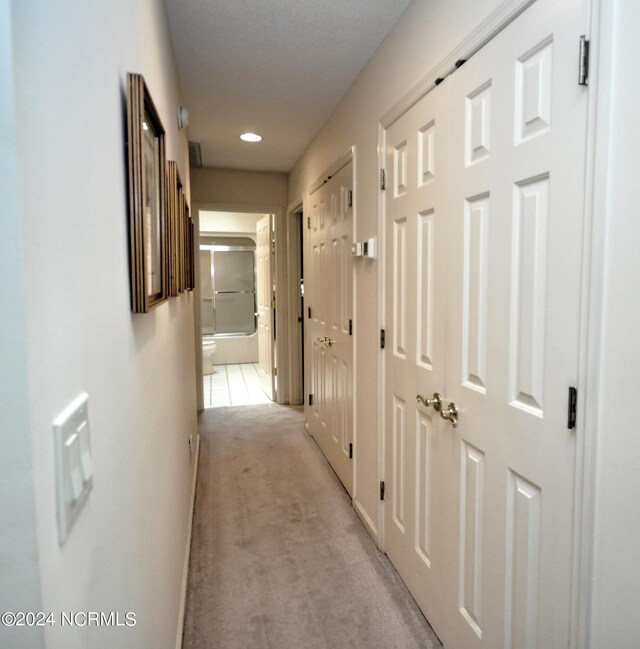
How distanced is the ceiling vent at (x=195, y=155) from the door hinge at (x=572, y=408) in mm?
3400

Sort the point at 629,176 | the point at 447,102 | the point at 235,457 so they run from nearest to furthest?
1. the point at 629,176
2. the point at 447,102
3. the point at 235,457

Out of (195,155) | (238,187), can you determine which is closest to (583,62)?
(195,155)

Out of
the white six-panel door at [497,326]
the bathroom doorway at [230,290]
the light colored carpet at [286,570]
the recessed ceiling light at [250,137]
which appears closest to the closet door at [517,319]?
the white six-panel door at [497,326]

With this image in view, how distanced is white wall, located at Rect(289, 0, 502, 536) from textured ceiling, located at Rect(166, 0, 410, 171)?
0.37 ft

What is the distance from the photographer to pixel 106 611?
0.68 metres

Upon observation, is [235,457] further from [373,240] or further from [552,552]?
[552,552]

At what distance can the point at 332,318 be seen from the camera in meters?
3.07

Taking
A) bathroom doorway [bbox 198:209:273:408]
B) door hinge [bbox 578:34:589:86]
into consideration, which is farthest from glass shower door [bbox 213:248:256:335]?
door hinge [bbox 578:34:589:86]

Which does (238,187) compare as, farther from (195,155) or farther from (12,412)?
(12,412)

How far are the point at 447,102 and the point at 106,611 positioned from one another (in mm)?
1628

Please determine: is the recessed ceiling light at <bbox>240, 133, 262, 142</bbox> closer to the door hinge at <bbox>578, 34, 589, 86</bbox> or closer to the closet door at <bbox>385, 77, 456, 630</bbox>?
the closet door at <bbox>385, 77, 456, 630</bbox>

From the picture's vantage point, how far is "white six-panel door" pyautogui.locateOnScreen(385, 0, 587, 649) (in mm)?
1026

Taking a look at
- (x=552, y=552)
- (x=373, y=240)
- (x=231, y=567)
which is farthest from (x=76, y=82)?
(x=231, y=567)

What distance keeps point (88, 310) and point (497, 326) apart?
1.05 m
